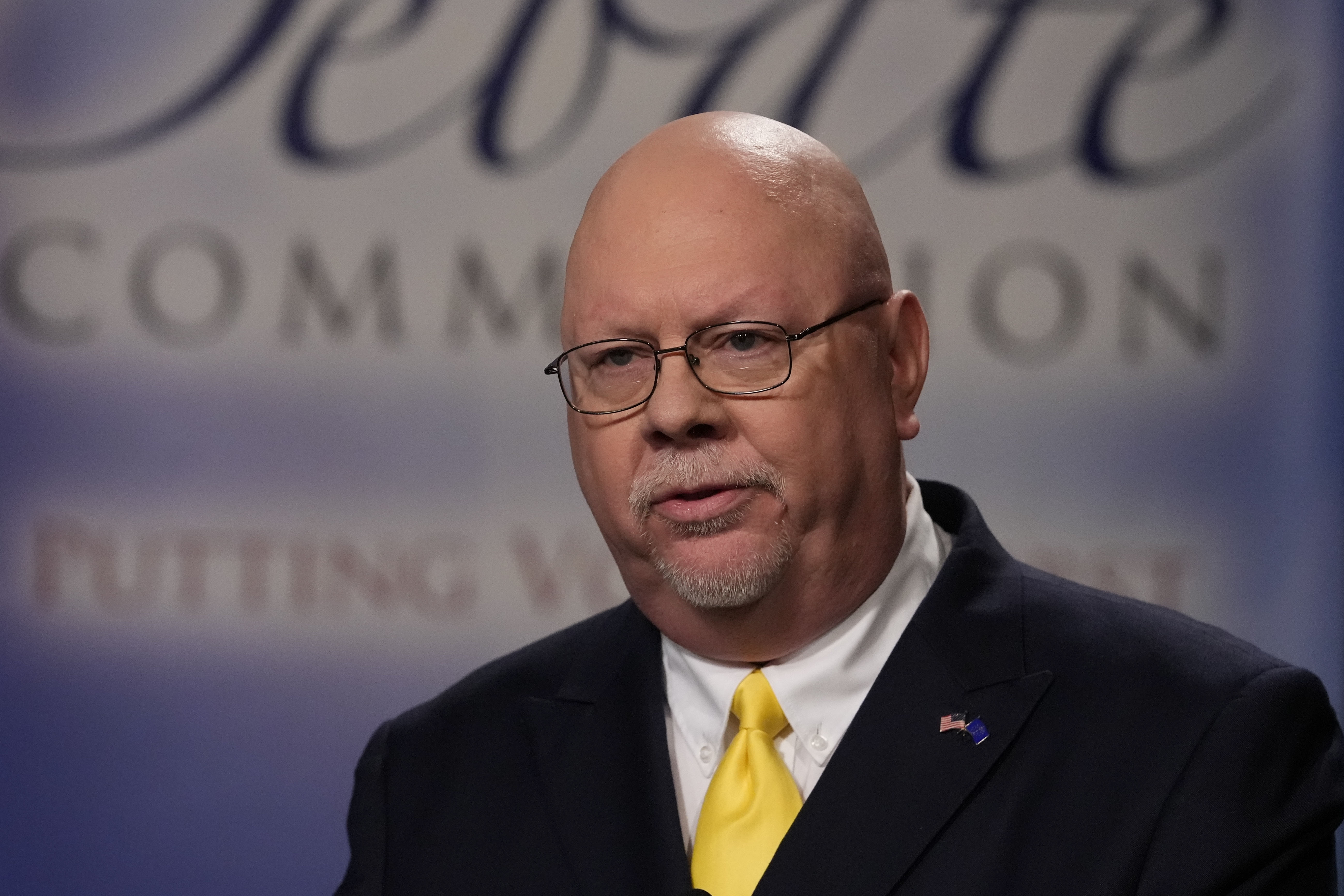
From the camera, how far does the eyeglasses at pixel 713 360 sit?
69.4 inches

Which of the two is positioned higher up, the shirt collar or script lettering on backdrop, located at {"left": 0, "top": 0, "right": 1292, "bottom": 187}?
script lettering on backdrop, located at {"left": 0, "top": 0, "right": 1292, "bottom": 187}

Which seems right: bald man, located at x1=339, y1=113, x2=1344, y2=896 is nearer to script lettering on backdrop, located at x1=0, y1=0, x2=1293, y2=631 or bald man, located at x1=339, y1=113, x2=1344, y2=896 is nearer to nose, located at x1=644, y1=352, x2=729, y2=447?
nose, located at x1=644, y1=352, x2=729, y2=447

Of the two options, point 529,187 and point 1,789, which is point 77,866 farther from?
point 529,187

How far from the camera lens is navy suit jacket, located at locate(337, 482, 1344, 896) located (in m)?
1.64

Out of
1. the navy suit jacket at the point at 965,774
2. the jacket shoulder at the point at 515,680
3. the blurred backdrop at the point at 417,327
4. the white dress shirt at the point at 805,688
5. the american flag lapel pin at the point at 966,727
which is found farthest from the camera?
the blurred backdrop at the point at 417,327

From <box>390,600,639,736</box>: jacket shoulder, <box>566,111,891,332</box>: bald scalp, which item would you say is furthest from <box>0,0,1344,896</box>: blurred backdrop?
<box>566,111,891,332</box>: bald scalp

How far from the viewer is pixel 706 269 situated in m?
1.76

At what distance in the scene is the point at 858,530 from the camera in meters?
1.85

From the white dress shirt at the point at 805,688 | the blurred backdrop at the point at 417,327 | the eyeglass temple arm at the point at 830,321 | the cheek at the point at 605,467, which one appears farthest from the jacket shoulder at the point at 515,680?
the blurred backdrop at the point at 417,327

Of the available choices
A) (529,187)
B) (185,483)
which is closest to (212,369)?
(185,483)

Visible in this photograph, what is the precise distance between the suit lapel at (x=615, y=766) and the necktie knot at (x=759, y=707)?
0.12m

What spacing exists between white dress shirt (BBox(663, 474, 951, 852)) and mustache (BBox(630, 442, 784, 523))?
0.23 m

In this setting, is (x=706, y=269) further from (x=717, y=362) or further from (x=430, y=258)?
(x=430, y=258)

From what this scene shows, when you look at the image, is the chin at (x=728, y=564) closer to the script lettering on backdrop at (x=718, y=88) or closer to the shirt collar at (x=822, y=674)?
the shirt collar at (x=822, y=674)
